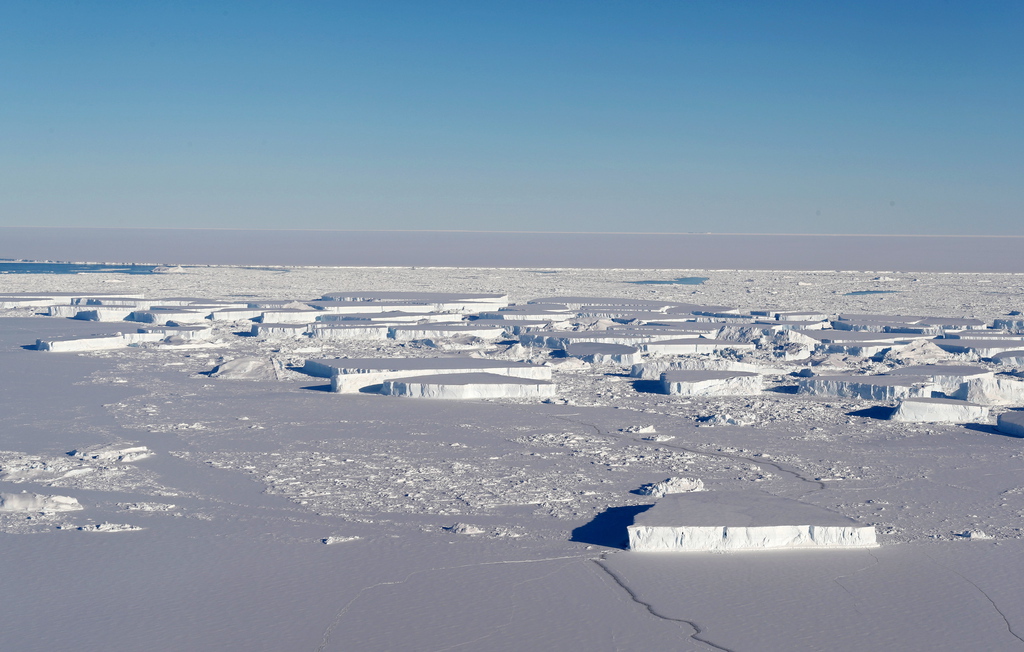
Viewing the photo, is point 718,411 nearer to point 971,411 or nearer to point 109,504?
point 971,411

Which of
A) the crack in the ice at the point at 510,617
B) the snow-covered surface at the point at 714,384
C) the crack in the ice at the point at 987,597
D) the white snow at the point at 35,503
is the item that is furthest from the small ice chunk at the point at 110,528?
the snow-covered surface at the point at 714,384

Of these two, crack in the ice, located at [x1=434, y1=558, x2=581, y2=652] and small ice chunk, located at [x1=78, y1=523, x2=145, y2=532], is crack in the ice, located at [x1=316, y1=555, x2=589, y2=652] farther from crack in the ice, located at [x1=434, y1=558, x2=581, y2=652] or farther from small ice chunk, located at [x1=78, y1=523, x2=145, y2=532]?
small ice chunk, located at [x1=78, y1=523, x2=145, y2=532]

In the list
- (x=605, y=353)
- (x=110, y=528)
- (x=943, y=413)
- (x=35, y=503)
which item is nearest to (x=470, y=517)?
(x=110, y=528)

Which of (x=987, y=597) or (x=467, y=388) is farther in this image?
(x=467, y=388)

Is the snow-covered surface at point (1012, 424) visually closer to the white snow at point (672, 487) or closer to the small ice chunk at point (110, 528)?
the white snow at point (672, 487)

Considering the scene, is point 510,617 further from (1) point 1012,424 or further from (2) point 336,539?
(1) point 1012,424

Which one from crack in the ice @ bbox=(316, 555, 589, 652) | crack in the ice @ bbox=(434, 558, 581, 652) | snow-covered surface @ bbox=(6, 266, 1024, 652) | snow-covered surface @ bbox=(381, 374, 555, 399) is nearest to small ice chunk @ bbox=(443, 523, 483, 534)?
snow-covered surface @ bbox=(6, 266, 1024, 652)

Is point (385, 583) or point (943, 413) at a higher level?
point (943, 413)
